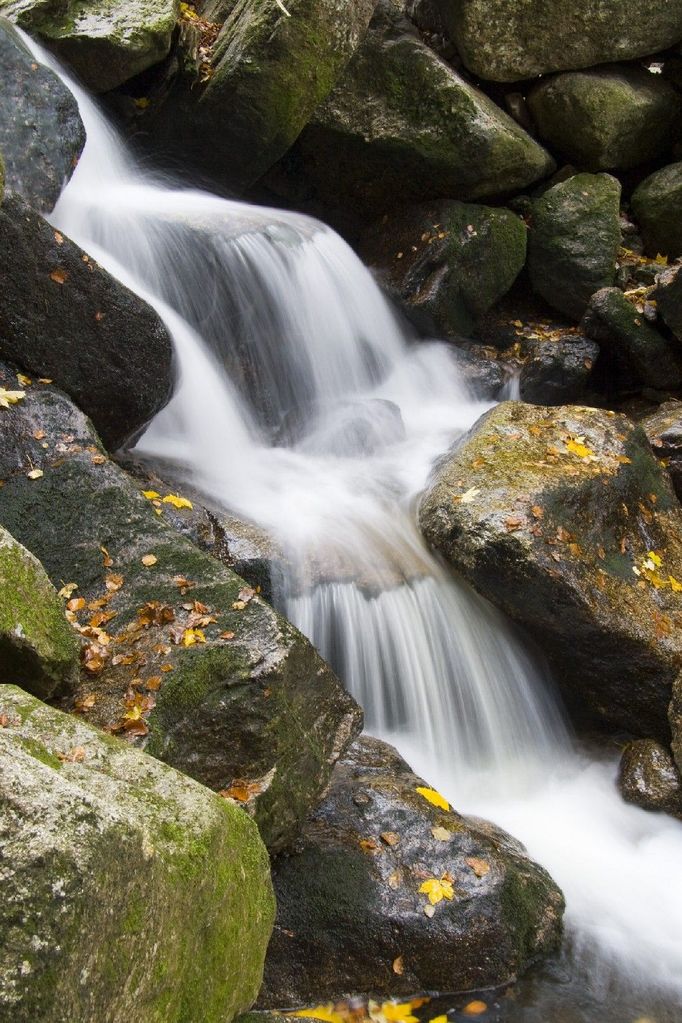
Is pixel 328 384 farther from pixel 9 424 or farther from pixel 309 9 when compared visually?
pixel 9 424

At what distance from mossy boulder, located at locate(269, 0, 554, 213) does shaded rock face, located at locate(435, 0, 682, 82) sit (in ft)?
3.07

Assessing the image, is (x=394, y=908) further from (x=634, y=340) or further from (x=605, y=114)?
(x=605, y=114)

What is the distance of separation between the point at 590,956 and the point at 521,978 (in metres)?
0.45

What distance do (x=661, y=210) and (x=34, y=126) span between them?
7.62m

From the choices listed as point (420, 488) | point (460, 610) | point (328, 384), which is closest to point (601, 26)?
point (328, 384)

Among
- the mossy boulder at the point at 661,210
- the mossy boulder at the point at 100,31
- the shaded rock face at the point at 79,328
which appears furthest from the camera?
the mossy boulder at the point at 661,210

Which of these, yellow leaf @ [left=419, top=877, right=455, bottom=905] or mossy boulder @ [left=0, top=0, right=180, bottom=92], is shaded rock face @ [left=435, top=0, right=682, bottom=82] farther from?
yellow leaf @ [left=419, top=877, right=455, bottom=905]

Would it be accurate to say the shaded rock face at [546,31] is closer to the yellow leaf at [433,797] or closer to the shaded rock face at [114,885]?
the yellow leaf at [433,797]

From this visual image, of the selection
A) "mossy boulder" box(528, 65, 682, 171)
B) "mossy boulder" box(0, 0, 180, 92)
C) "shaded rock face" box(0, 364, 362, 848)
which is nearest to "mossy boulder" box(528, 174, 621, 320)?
"mossy boulder" box(528, 65, 682, 171)

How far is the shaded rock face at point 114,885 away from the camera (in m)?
1.59

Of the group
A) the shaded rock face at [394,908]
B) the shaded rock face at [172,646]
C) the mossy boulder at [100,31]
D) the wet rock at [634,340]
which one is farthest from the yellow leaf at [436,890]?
the mossy boulder at [100,31]

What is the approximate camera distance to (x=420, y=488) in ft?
22.8

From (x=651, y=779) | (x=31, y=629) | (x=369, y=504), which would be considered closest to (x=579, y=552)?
(x=651, y=779)

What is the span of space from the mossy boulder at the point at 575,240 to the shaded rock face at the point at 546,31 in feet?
5.06
